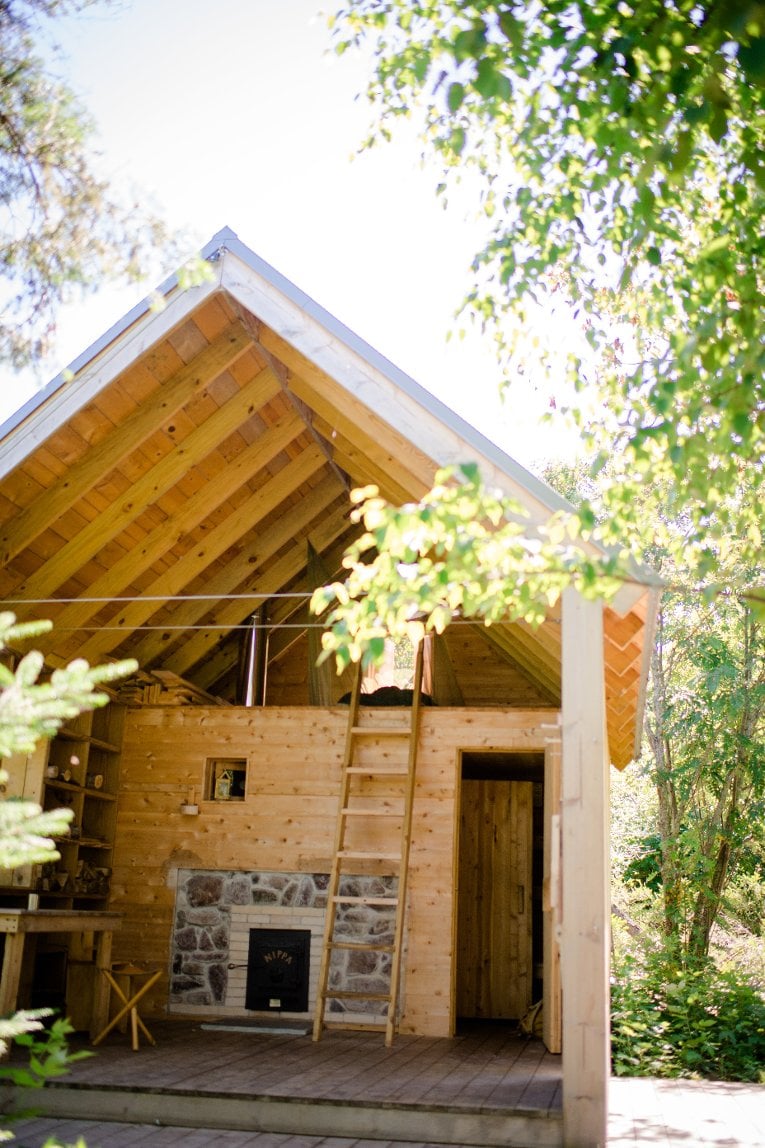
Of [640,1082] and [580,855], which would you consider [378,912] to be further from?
[580,855]

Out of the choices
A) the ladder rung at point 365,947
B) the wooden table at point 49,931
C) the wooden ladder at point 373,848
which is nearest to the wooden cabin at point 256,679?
the wooden ladder at point 373,848

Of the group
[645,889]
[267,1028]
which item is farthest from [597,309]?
[645,889]

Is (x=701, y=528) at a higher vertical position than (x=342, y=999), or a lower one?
higher

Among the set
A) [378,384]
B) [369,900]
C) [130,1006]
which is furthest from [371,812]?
[378,384]

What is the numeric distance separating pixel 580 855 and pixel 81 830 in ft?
16.4

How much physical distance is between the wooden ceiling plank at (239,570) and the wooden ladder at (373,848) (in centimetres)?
126

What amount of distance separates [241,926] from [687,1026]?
11.5ft

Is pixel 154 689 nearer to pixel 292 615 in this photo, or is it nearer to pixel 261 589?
pixel 261 589

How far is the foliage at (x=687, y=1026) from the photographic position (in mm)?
7770

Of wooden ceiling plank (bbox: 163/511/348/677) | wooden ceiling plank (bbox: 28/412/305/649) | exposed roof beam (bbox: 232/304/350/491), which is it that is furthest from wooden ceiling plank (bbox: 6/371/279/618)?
wooden ceiling plank (bbox: 163/511/348/677)

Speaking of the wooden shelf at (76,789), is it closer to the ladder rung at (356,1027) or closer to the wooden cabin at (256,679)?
the wooden cabin at (256,679)

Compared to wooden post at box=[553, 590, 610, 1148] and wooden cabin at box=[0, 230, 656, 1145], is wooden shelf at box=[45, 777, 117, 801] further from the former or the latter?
wooden post at box=[553, 590, 610, 1148]

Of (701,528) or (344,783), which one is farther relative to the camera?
(344,783)

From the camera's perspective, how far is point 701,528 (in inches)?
136
